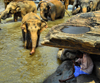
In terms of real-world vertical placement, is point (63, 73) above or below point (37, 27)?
below

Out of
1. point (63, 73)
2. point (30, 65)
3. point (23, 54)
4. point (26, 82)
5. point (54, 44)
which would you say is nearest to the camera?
point (54, 44)

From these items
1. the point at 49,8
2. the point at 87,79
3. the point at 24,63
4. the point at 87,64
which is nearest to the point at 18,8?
the point at 49,8

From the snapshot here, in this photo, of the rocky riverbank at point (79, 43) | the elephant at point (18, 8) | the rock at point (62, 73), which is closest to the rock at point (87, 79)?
the rocky riverbank at point (79, 43)

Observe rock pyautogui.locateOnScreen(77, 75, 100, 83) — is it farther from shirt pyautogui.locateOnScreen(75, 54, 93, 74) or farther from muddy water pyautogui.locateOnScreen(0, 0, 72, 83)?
muddy water pyautogui.locateOnScreen(0, 0, 72, 83)

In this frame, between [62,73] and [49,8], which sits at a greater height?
[49,8]

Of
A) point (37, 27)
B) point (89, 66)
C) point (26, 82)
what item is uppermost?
point (37, 27)

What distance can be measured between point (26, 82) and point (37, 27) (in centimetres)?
198

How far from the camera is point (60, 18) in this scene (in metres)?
10.4

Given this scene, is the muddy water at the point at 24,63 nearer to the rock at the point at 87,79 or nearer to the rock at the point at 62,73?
the rock at the point at 62,73

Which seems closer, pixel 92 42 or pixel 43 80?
pixel 92 42

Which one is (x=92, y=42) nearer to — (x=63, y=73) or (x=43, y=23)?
(x=63, y=73)

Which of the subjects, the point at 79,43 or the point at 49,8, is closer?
the point at 79,43

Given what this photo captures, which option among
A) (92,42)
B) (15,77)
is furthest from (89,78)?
(15,77)

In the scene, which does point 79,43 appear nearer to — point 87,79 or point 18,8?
point 87,79
